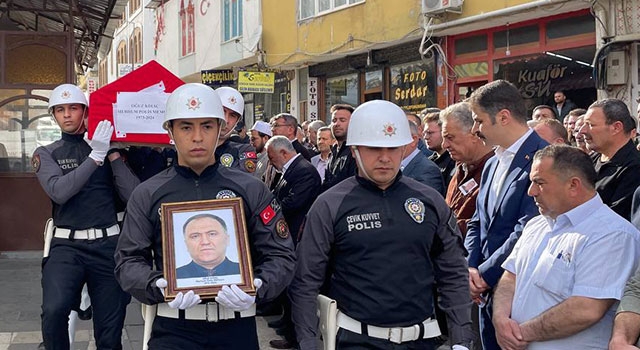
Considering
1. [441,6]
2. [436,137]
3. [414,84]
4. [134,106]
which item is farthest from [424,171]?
[414,84]

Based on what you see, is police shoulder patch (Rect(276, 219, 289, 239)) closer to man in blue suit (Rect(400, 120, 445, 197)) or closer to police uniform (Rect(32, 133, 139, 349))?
police uniform (Rect(32, 133, 139, 349))

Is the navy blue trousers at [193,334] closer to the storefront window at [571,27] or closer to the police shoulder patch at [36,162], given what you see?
the police shoulder patch at [36,162]

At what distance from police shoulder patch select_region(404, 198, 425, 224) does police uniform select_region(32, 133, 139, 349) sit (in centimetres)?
260

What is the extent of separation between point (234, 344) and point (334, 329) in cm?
48

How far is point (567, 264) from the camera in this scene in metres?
3.78

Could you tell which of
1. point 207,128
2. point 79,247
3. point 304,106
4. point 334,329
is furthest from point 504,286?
point 304,106

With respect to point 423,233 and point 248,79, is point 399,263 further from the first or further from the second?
point 248,79

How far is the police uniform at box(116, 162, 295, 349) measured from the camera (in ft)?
12.0

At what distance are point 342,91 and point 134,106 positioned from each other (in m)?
15.0

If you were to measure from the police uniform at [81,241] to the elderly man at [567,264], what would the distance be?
9.50 feet

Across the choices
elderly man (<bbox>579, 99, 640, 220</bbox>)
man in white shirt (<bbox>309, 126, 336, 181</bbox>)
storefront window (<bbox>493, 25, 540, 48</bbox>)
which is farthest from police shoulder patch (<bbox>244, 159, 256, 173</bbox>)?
storefront window (<bbox>493, 25, 540, 48</bbox>)

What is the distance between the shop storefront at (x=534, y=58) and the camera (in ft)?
41.2

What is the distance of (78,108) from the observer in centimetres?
607

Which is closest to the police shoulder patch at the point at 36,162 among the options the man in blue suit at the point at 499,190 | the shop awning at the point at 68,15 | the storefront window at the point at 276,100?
the man in blue suit at the point at 499,190
